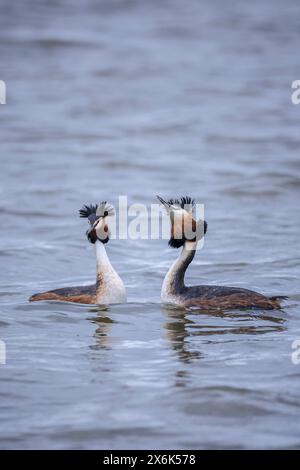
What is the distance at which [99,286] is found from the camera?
11641 mm

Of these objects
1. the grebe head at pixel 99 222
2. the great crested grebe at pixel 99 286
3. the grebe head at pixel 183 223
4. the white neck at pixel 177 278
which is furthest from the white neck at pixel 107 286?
the grebe head at pixel 183 223

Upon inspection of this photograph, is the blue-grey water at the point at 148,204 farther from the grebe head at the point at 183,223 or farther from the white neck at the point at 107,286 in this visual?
the grebe head at the point at 183,223

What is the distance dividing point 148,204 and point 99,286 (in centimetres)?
651

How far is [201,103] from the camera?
25.4 metres

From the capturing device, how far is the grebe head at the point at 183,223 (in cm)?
1184

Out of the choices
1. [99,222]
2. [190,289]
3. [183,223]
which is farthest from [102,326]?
[183,223]

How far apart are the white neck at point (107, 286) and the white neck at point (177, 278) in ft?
1.60

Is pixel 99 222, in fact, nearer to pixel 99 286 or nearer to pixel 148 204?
pixel 99 286

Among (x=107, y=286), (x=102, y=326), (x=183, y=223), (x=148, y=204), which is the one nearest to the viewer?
(x=102, y=326)

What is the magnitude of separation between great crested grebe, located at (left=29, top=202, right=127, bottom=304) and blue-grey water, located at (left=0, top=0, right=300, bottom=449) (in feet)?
0.57

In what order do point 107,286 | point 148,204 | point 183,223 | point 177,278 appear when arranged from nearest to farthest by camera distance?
point 107,286 < point 177,278 < point 183,223 < point 148,204

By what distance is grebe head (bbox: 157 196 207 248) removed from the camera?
11.8 meters

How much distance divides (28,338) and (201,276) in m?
3.87

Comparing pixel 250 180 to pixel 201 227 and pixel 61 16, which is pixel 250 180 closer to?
pixel 201 227
